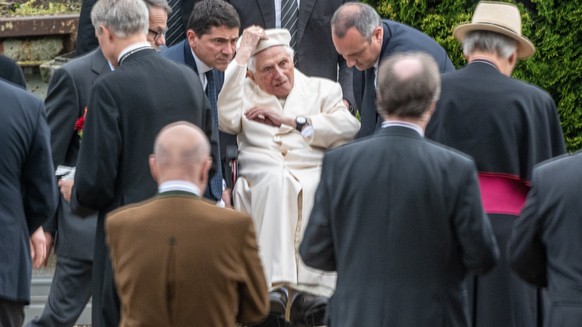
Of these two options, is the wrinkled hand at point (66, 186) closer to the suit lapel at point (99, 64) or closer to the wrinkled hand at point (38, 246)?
the wrinkled hand at point (38, 246)

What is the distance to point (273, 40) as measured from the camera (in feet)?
27.8

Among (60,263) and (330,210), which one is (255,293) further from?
(60,263)

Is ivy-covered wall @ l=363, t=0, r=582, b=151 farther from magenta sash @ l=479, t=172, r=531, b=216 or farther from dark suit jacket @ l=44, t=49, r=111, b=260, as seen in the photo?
dark suit jacket @ l=44, t=49, r=111, b=260

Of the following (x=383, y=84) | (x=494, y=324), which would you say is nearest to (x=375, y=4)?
(x=494, y=324)

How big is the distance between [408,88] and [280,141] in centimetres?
302

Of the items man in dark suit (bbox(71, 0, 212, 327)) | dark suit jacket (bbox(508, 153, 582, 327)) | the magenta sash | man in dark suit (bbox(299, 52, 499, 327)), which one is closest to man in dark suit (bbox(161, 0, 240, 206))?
man in dark suit (bbox(71, 0, 212, 327))

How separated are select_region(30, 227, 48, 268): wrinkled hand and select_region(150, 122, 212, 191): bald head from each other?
8.07 ft

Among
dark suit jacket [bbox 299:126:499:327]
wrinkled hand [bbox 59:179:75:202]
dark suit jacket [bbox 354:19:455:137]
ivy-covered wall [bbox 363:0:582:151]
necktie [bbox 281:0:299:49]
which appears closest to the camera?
dark suit jacket [bbox 299:126:499:327]

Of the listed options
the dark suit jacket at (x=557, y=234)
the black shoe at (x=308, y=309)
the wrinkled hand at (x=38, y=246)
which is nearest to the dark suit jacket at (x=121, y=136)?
the wrinkled hand at (x=38, y=246)

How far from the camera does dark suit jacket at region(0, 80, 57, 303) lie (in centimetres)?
688

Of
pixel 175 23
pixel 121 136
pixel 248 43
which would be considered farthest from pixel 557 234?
pixel 175 23

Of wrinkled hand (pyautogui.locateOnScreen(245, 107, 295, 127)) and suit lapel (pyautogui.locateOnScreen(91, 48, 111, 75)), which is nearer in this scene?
suit lapel (pyautogui.locateOnScreen(91, 48, 111, 75))

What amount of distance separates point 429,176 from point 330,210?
17.0 inches

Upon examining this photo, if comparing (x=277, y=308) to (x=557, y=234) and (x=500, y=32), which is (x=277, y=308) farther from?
(x=557, y=234)
